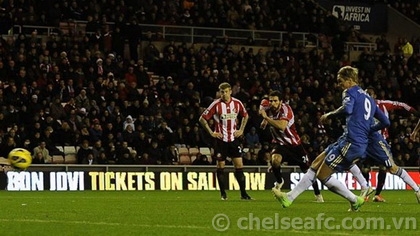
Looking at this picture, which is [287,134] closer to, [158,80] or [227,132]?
[227,132]

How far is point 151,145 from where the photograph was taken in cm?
2845

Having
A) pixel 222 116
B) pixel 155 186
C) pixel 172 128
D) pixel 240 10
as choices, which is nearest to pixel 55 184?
pixel 155 186

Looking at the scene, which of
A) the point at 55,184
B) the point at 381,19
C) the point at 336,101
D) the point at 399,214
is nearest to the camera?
the point at 399,214

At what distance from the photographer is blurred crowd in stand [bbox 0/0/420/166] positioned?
1095 inches

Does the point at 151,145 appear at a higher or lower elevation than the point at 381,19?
lower

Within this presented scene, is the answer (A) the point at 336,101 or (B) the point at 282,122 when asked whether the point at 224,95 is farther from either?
(A) the point at 336,101

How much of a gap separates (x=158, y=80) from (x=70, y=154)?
215 inches

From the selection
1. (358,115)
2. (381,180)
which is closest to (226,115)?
(381,180)

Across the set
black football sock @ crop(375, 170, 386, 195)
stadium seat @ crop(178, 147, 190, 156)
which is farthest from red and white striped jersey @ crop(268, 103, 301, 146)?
stadium seat @ crop(178, 147, 190, 156)

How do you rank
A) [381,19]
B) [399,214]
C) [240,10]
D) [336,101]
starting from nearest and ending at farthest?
[399,214] → [336,101] → [240,10] → [381,19]

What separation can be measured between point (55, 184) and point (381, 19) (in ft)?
71.0

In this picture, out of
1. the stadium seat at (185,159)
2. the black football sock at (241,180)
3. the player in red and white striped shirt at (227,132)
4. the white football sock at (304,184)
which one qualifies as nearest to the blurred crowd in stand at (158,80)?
the stadium seat at (185,159)

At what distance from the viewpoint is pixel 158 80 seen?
32.4 metres

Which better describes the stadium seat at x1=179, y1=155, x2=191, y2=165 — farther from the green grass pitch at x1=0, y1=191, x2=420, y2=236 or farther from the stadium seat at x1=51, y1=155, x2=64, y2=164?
the green grass pitch at x1=0, y1=191, x2=420, y2=236
